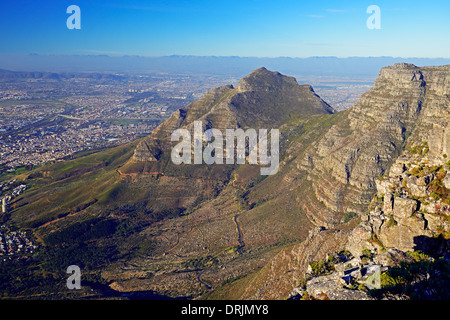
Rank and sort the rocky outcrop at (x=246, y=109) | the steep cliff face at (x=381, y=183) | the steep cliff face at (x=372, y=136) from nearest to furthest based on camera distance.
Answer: the steep cliff face at (x=381, y=183), the steep cliff face at (x=372, y=136), the rocky outcrop at (x=246, y=109)

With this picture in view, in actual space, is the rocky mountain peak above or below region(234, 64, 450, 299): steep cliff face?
above

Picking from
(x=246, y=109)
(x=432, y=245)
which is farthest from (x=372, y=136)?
(x=246, y=109)

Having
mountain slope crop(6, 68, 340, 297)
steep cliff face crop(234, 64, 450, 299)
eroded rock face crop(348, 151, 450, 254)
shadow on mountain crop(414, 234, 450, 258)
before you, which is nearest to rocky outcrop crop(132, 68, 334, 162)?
mountain slope crop(6, 68, 340, 297)

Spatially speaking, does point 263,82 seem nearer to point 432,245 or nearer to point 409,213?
point 409,213

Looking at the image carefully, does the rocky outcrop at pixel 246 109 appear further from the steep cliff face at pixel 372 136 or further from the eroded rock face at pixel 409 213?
the eroded rock face at pixel 409 213

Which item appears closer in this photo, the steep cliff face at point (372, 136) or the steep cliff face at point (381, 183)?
the steep cliff face at point (381, 183)

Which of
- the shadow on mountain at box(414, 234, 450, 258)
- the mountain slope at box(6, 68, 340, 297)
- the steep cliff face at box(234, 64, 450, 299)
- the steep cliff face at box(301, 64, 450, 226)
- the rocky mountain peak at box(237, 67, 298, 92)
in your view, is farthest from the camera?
the rocky mountain peak at box(237, 67, 298, 92)

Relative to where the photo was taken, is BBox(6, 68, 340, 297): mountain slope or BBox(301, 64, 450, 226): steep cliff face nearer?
BBox(6, 68, 340, 297): mountain slope

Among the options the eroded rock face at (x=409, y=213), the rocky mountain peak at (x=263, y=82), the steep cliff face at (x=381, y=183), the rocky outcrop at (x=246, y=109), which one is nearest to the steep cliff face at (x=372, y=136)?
the steep cliff face at (x=381, y=183)

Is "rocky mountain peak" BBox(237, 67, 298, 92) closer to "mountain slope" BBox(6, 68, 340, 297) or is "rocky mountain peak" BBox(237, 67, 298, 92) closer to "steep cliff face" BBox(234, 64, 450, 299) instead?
"mountain slope" BBox(6, 68, 340, 297)

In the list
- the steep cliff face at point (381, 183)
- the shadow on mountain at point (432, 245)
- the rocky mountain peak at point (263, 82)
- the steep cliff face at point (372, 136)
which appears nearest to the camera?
the shadow on mountain at point (432, 245)
